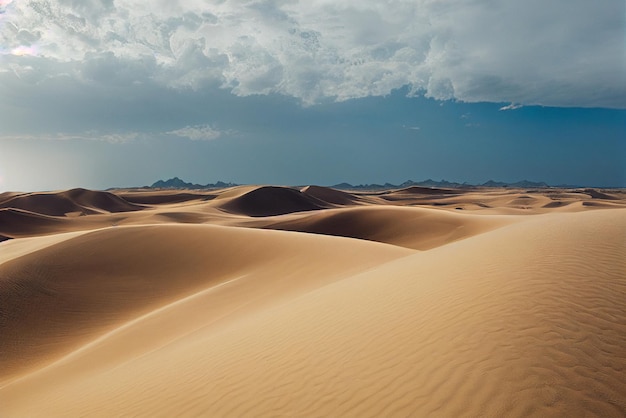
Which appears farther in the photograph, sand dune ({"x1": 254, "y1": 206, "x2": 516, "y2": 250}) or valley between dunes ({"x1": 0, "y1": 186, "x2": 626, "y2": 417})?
sand dune ({"x1": 254, "y1": 206, "x2": 516, "y2": 250})

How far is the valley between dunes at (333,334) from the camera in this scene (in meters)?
3.91

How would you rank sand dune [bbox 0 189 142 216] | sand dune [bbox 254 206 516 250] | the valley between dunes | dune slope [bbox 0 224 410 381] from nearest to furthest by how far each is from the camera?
the valley between dunes
dune slope [bbox 0 224 410 381]
sand dune [bbox 254 206 516 250]
sand dune [bbox 0 189 142 216]

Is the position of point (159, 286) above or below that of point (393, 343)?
below

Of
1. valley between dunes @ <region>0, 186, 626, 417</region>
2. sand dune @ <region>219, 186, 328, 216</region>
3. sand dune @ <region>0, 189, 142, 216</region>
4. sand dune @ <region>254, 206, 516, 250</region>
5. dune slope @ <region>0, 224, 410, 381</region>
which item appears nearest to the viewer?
valley between dunes @ <region>0, 186, 626, 417</region>

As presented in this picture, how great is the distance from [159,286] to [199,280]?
1.46 m

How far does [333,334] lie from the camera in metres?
5.96

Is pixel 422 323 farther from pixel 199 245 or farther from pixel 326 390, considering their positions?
pixel 199 245

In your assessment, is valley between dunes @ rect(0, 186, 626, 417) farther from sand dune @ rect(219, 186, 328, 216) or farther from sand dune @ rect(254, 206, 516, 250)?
sand dune @ rect(219, 186, 328, 216)

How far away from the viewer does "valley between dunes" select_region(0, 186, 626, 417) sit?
3.91m

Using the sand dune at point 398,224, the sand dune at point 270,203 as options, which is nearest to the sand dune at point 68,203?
the sand dune at point 270,203

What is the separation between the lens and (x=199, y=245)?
18828 millimetres

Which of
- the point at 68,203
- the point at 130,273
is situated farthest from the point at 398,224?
the point at 68,203

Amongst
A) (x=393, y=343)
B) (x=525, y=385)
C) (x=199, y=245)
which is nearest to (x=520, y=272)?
(x=393, y=343)

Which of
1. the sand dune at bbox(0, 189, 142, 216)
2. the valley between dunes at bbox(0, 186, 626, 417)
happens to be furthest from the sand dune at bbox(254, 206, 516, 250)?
the sand dune at bbox(0, 189, 142, 216)
